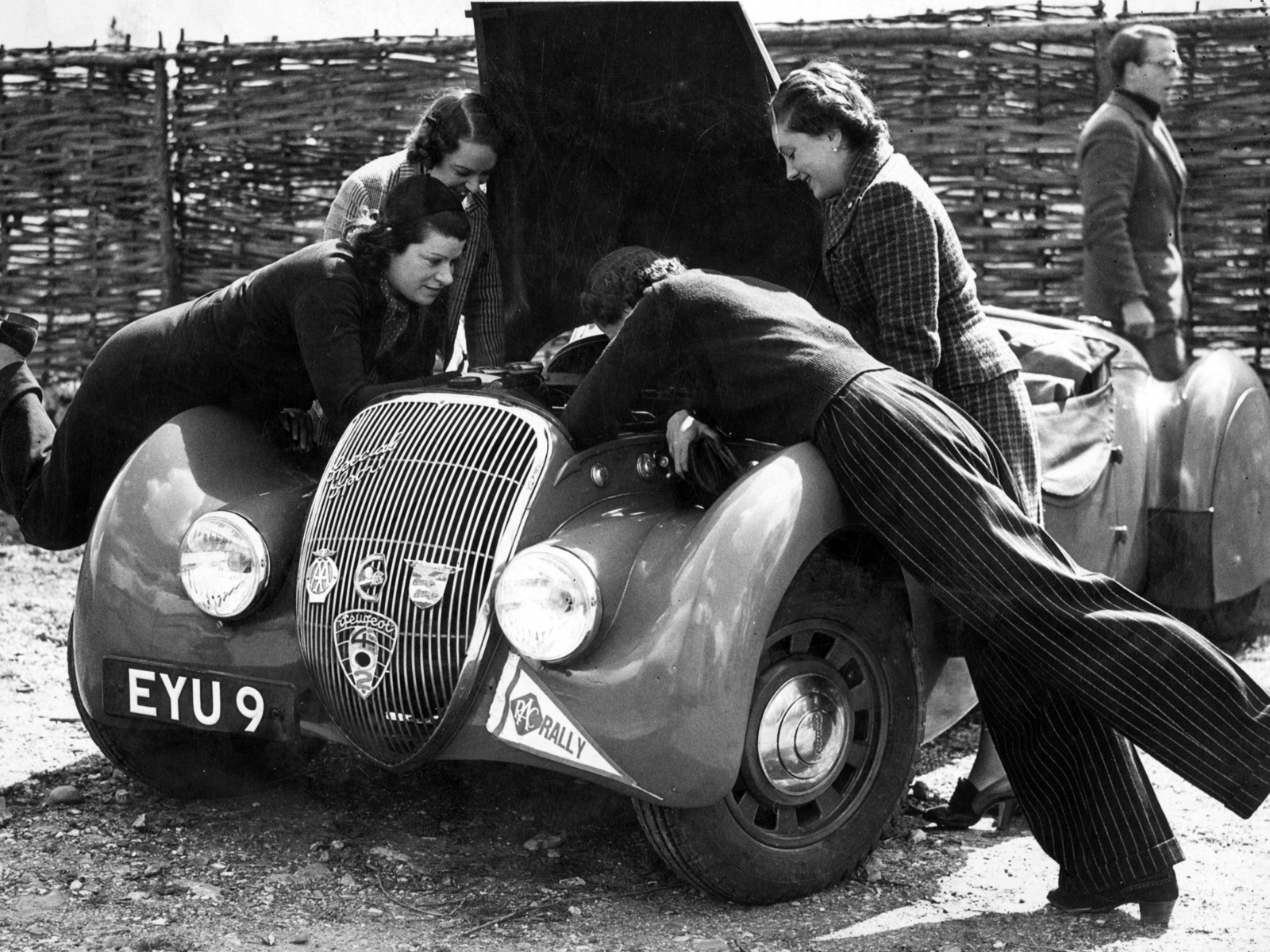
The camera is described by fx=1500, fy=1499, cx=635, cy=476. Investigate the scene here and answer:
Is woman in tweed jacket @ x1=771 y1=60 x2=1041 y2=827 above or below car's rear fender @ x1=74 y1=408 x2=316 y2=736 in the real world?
above

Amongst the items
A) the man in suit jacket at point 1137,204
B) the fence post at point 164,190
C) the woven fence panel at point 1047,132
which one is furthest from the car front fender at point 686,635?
the fence post at point 164,190

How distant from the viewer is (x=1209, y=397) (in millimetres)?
4883

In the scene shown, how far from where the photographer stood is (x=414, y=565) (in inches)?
123

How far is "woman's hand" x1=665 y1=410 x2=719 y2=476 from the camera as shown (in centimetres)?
321

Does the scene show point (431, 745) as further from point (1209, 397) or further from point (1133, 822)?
point (1209, 397)

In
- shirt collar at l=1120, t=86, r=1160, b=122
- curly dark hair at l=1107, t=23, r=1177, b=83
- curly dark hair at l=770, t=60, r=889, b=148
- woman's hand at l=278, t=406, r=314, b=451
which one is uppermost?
curly dark hair at l=1107, t=23, r=1177, b=83

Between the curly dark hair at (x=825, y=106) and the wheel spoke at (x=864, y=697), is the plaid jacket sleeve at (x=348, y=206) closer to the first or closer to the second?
the curly dark hair at (x=825, y=106)

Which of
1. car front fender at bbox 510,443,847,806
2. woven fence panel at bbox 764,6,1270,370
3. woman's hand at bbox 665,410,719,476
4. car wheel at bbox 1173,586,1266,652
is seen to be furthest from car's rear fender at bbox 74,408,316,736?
woven fence panel at bbox 764,6,1270,370

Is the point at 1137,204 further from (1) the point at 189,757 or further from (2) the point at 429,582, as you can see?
(1) the point at 189,757

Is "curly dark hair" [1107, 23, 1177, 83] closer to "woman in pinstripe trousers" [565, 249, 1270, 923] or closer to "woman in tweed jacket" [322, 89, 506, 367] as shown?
"woman in tweed jacket" [322, 89, 506, 367]

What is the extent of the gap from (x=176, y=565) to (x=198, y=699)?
0.33 metres

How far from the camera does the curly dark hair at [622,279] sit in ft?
11.3

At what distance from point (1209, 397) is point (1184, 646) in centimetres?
213

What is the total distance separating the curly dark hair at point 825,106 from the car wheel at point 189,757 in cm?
201
